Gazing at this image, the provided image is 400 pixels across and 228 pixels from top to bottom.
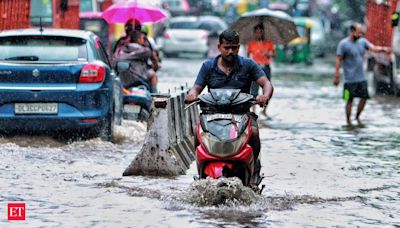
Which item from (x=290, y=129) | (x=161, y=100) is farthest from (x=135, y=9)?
(x=161, y=100)

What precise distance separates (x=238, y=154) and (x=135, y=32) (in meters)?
8.88

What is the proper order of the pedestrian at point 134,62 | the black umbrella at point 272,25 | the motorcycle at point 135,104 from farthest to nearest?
the black umbrella at point 272,25 < the pedestrian at point 134,62 < the motorcycle at point 135,104

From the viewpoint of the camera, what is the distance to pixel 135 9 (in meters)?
20.8

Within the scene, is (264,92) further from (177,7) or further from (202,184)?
(177,7)

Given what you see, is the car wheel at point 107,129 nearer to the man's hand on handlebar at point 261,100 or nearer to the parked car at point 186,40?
the man's hand on handlebar at point 261,100

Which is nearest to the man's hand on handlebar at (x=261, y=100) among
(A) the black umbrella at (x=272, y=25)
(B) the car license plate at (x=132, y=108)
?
(B) the car license plate at (x=132, y=108)

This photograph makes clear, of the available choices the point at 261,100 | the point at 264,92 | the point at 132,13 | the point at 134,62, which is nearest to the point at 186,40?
the point at 132,13

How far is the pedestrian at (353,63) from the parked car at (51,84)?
6.77 metres

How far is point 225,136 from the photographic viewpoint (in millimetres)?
9820

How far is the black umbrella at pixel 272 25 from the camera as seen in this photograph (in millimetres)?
21500

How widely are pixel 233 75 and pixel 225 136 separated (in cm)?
79

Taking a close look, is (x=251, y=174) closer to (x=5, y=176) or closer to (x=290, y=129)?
(x=5, y=176)

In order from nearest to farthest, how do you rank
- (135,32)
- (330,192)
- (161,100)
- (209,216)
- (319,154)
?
1. (209,216)
2. (330,192)
3. (161,100)
4. (319,154)
5. (135,32)

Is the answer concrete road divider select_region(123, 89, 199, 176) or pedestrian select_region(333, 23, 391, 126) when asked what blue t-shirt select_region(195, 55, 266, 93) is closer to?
concrete road divider select_region(123, 89, 199, 176)
